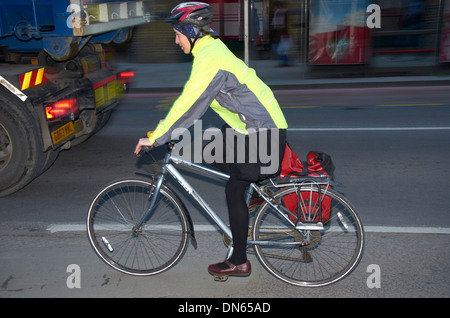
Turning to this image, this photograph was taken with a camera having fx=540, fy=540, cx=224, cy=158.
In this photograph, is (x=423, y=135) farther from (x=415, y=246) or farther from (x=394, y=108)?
(x=415, y=246)

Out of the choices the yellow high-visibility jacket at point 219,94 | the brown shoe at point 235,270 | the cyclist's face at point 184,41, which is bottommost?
the brown shoe at point 235,270

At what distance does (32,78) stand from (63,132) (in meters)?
0.67

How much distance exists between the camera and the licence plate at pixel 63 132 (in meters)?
5.84

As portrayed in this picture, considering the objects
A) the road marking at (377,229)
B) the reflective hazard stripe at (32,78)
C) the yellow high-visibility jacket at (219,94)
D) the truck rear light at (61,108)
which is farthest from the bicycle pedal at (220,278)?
the reflective hazard stripe at (32,78)

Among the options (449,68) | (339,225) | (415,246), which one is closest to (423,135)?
(415,246)

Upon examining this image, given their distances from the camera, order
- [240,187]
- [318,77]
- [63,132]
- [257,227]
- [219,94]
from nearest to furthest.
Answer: [219,94] < [240,187] < [257,227] < [63,132] < [318,77]

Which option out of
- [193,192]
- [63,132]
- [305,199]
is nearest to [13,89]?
[63,132]

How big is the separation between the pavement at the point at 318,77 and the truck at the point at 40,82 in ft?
22.5

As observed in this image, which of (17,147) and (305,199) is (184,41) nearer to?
(305,199)

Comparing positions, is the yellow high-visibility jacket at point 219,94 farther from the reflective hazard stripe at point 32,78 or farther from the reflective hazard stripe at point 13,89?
the reflective hazard stripe at point 32,78

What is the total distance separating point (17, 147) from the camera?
576 cm

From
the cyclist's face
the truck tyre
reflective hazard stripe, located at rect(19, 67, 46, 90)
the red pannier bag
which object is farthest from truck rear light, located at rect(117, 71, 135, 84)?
the red pannier bag

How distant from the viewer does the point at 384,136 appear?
26.1 feet

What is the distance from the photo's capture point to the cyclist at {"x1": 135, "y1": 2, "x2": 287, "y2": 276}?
3473 millimetres
